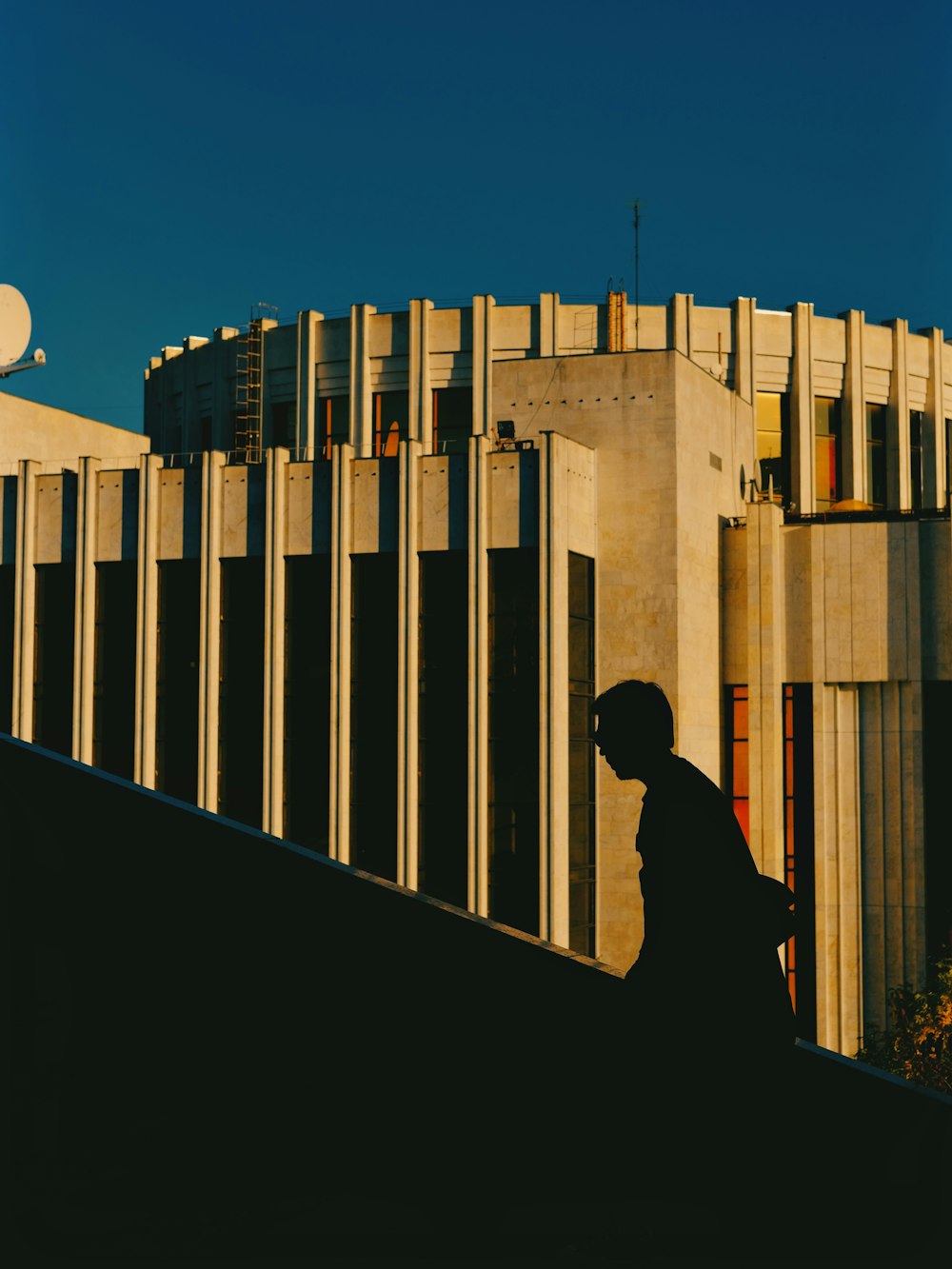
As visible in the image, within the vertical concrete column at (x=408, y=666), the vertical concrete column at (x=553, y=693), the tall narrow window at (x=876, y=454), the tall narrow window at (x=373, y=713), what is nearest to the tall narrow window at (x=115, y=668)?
the tall narrow window at (x=373, y=713)

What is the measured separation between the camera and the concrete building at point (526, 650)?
3459 cm

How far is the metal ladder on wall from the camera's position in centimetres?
4828

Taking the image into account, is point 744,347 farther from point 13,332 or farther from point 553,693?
point 13,332

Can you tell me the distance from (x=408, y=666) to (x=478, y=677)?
183cm

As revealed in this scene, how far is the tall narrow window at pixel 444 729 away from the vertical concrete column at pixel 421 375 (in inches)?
447

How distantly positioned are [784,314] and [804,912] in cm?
2040

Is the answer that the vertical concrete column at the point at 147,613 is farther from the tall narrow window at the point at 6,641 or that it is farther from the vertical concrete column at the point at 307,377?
the vertical concrete column at the point at 307,377

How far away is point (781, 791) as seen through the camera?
3862cm

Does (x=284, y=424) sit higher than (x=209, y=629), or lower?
higher

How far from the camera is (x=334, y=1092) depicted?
4.82 m

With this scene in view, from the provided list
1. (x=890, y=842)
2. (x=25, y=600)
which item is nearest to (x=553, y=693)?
(x=890, y=842)

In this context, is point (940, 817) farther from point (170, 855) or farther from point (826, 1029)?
point (170, 855)

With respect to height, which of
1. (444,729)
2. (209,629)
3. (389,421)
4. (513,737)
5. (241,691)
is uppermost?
(389,421)

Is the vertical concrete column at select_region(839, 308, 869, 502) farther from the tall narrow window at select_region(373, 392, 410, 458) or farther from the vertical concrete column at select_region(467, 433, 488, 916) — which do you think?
the vertical concrete column at select_region(467, 433, 488, 916)
